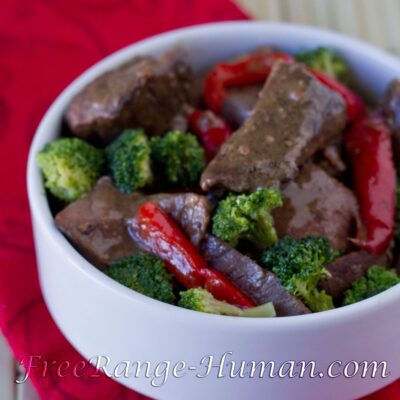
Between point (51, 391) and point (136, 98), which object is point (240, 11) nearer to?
point (136, 98)

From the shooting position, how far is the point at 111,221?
240cm

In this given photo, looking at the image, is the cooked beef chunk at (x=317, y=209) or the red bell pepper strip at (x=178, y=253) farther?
the cooked beef chunk at (x=317, y=209)

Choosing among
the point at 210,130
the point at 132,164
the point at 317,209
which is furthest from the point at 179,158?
the point at 317,209

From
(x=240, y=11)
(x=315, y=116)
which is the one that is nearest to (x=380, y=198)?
(x=315, y=116)

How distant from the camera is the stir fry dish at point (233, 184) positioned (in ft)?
7.38

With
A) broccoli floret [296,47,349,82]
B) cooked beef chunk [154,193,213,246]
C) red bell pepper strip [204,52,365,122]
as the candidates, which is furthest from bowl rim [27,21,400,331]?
cooked beef chunk [154,193,213,246]

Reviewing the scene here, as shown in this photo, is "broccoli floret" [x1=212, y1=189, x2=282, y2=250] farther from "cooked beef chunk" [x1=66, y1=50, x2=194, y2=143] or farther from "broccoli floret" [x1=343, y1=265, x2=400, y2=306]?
"cooked beef chunk" [x1=66, y1=50, x2=194, y2=143]

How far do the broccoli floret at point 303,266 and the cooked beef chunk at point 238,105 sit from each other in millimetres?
642

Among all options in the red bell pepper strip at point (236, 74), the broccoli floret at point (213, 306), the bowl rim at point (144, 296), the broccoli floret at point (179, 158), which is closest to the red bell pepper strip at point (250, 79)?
the red bell pepper strip at point (236, 74)

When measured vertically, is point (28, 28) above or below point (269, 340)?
above

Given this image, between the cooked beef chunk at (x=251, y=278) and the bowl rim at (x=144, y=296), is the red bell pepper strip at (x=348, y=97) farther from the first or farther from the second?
the cooked beef chunk at (x=251, y=278)

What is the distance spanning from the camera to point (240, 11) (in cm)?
369

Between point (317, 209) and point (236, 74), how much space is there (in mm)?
741

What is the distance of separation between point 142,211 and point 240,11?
1695 millimetres
